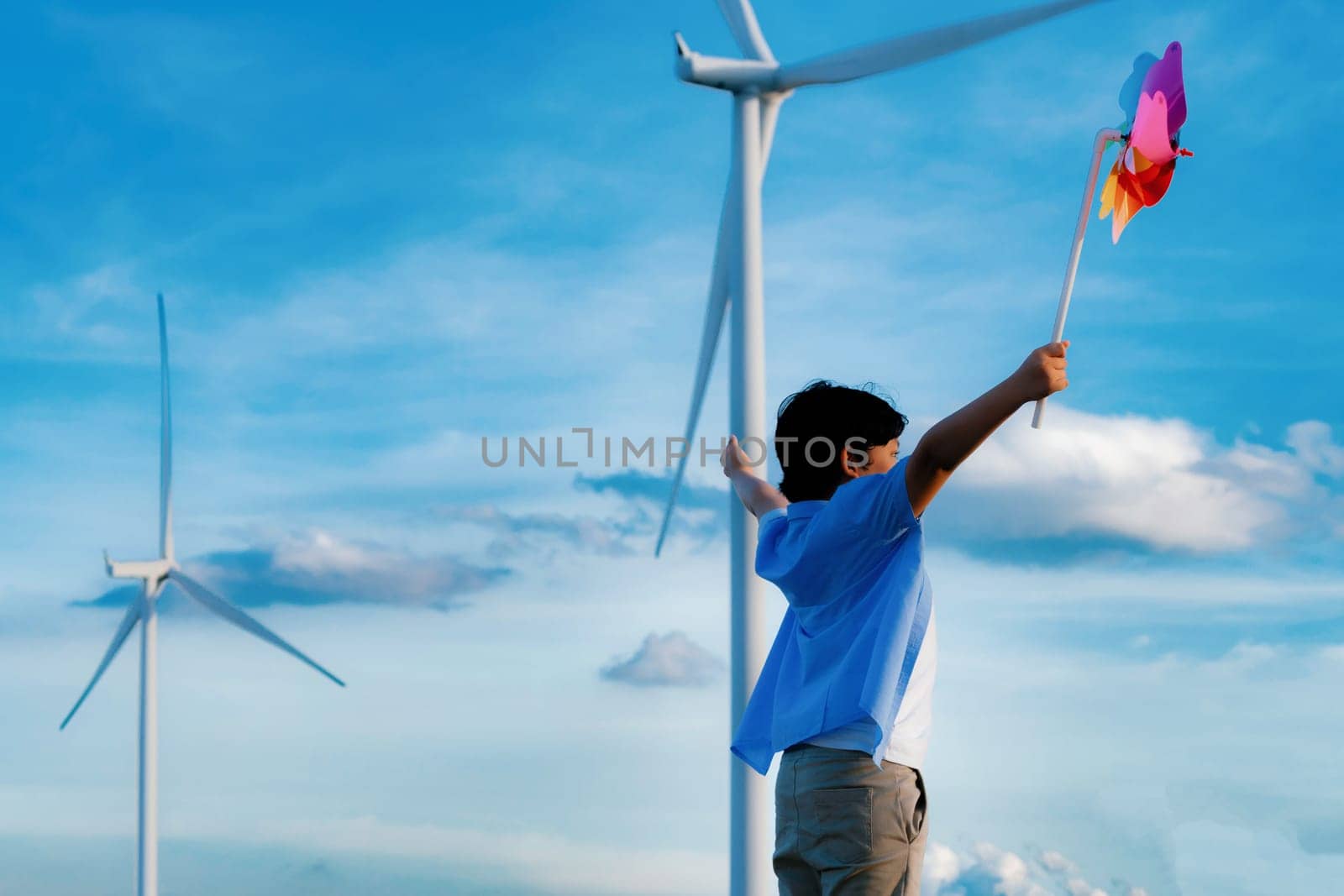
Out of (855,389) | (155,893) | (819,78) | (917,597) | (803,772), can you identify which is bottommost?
(155,893)

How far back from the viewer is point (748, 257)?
10742mm

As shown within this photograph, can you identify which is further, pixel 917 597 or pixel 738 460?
pixel 738 460

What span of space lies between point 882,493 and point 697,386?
834 cm

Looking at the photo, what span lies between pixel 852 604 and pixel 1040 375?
100 cm

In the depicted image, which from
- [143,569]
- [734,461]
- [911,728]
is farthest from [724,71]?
[143,569]

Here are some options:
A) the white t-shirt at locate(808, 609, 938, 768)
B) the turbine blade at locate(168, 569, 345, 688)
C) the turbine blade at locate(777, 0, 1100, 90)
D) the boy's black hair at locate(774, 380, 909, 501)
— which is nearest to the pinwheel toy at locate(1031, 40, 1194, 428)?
the boy's black hair at locate(774, 380, 909, 501)

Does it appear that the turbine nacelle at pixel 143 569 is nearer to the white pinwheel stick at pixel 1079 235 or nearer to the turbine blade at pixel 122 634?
the turbine blade at pixel 122 634

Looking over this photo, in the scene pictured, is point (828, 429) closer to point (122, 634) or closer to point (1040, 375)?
point (1040, 375)

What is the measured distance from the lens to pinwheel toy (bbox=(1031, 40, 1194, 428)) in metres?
4.52

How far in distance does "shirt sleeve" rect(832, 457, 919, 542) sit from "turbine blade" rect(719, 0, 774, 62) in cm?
798

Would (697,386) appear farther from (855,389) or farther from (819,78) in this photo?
(855,389)

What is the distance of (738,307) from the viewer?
10.6 m

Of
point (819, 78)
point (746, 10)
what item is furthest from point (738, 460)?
point (746, 10)

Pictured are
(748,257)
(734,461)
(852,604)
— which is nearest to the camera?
(852,604)
